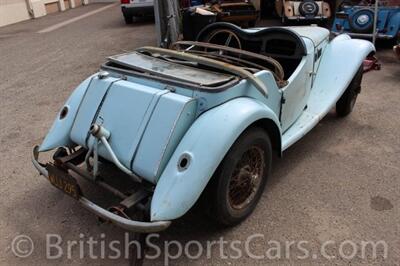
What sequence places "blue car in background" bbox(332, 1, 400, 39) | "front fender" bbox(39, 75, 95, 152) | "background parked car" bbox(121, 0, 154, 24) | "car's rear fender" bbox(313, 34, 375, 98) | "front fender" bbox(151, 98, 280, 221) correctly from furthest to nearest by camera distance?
"background parked car" bbox(121, 0, 154, 24) < "blue car in background" bbox(332, 1, 400, 39) < "car's rear fender" bbox(313, 34, 375, 98) < "front fender" bbox(39, 75, 95, 152) < "front fender" bbox(151, 98, 280, 221)

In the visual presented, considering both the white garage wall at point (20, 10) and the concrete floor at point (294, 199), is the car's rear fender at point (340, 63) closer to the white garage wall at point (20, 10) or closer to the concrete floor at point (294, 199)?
the concrete floor at point (294, 199)

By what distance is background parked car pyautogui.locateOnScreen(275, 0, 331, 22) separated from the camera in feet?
29.9

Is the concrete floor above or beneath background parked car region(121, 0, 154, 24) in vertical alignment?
beneath

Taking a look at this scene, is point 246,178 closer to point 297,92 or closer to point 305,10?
point 297,92

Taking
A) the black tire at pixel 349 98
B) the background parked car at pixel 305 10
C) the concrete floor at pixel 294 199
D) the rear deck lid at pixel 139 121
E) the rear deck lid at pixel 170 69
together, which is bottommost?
the concrete floor at pixel 294 199

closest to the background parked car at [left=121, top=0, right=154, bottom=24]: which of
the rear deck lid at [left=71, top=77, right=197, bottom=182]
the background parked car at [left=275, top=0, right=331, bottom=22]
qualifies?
the background parked car at [left=275, top=0, right=331, bottom=22]

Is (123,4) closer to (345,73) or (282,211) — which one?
(345,73)

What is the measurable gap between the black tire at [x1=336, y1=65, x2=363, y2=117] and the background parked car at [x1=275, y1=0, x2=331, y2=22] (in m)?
4.93

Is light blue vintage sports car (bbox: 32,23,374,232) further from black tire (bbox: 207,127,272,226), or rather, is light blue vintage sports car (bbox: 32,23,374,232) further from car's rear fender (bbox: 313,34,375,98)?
car's rear fender (bbox: 313,34,375,98)

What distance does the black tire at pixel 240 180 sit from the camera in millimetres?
2657

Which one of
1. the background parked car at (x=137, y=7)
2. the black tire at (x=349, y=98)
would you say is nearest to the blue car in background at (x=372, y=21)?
the black tire at (x=349, y=98)

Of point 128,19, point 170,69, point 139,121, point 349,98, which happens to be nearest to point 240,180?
Answer: point 139,121

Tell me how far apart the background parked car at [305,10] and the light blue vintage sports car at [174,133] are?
19.4 feet

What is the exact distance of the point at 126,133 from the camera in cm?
277
